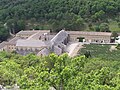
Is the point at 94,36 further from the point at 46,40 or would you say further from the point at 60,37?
the point at 46,40

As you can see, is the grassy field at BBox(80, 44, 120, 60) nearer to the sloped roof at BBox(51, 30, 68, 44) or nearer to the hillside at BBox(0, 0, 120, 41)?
the sloped roof at BBox(51, 30, 68, 44)

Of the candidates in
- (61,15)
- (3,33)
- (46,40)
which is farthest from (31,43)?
(61,15)

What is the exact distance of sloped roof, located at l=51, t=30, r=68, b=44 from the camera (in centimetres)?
2864

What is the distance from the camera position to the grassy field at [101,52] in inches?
966

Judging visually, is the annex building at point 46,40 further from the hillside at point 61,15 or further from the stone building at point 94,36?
the hillside at point 61,15

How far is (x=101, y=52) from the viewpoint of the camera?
85.0ft

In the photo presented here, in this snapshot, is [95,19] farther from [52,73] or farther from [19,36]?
[52,73]

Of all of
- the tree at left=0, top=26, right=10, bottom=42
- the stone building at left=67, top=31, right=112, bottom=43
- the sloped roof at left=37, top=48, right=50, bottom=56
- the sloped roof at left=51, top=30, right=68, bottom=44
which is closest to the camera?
the sloped roof at left=37, top=48, right=50, bottom=56

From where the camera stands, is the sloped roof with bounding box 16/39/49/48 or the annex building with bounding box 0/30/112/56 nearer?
the annex building with bounding box 0/30/112/56

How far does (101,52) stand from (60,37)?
5.37m

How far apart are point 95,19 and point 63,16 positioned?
348cm

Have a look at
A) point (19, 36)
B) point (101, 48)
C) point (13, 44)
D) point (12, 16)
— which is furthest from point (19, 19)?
point (101, 48)

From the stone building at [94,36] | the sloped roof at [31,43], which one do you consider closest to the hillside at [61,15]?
the stone building at [94,36]

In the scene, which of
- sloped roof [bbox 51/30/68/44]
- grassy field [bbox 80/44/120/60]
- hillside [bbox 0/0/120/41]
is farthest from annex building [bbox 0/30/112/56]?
grassy field [bbox 80/44/120/60]
